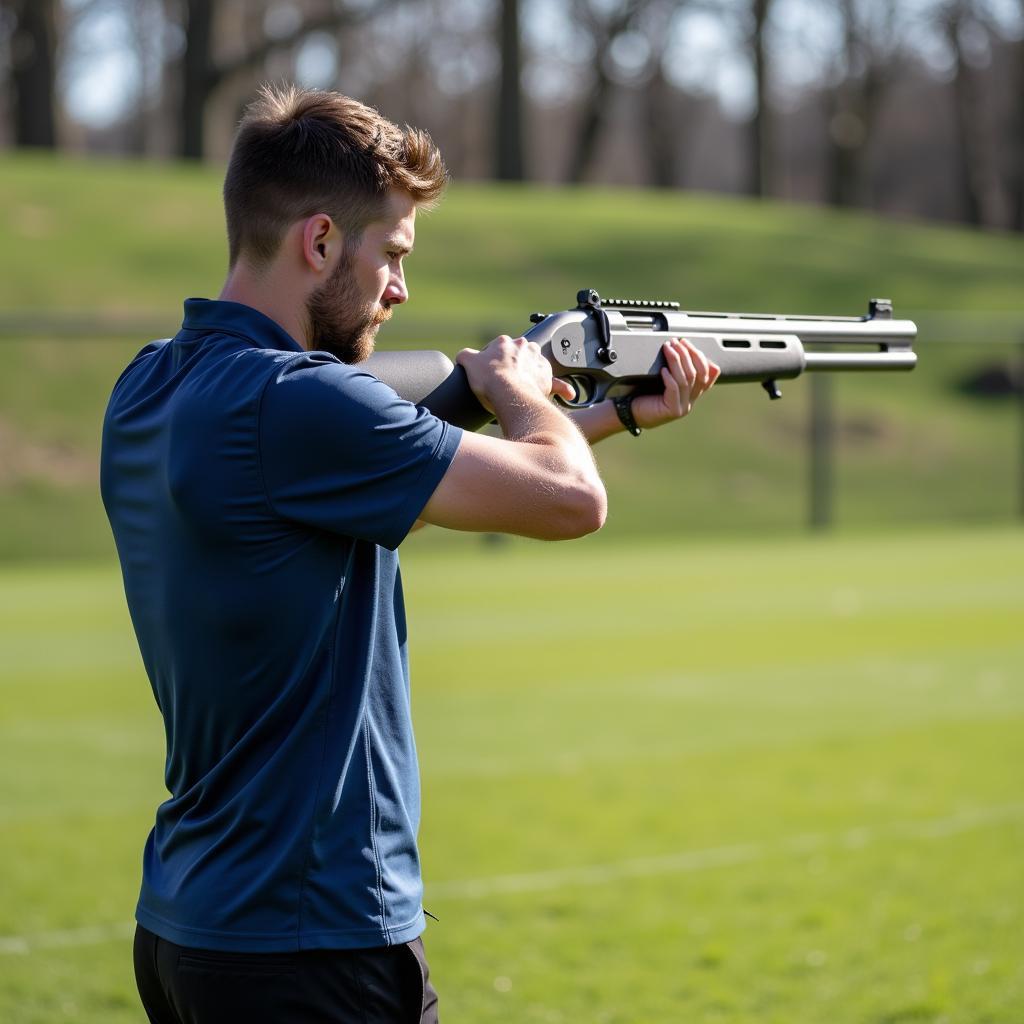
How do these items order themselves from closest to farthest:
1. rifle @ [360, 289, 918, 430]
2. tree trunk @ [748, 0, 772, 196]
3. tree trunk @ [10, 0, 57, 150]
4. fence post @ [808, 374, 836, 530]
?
rifle @ [360, 289, 918, 430]
fence post @ [808, 374, 836, 530]
tree trunk @ [10, 0, 57, 150]
tree trunk @ [748, 0, 772, 196]

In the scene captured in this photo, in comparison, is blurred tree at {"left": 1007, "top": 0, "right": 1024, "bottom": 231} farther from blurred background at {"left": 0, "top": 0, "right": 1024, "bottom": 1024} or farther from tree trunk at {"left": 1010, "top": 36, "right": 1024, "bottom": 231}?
blurred background at {"left": 0, "top": 0, "right": 1024, "bottom": 1024}

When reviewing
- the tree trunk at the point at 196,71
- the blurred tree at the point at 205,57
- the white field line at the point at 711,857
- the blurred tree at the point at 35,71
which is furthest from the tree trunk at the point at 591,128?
the white field line at the point at 711,857

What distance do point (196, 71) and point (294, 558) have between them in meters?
37.3

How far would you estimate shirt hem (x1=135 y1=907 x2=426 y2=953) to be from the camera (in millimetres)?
2873

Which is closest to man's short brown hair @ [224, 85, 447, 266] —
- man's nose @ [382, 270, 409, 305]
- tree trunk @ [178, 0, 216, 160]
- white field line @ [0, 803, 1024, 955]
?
man's nose @ [382, 270, 409, 305]

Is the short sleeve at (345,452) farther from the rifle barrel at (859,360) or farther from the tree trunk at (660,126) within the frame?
the tree trunk at (660,126)

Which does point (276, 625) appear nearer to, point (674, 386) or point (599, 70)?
point (674, 386)

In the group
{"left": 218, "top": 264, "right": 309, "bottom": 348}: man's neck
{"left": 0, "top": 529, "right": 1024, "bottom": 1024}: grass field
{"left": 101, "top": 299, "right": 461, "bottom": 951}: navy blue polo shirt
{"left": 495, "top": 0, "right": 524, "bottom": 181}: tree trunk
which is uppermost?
{"left": 495, "top": 0, "right": 524, "bottom": 181}: tree trunk

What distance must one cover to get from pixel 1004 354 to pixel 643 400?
28256mm

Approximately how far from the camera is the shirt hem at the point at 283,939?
9.43ft

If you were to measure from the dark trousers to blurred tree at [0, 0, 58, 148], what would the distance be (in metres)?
37.4

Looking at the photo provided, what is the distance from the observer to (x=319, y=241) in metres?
3.02

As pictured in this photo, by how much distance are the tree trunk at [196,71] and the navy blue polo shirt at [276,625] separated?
122 feet

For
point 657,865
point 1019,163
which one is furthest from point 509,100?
point 657,865
